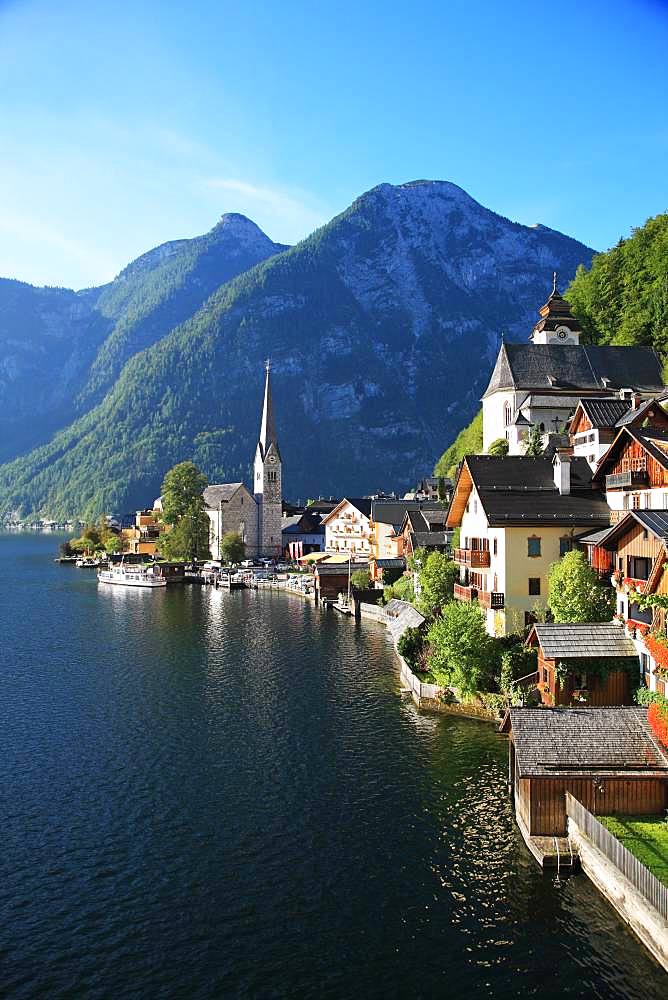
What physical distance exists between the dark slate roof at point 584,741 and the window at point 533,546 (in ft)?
58.6

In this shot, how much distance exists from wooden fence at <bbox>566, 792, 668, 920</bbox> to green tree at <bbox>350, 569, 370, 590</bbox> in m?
69.5

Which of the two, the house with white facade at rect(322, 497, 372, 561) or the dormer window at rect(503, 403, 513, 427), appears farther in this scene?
the house with white facade at rect(322, 497, 372, 561)

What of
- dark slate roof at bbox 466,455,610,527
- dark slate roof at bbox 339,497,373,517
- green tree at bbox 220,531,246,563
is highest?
dark slate roof at bbox 339,497,373,517

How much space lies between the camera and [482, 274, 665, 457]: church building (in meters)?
94.4

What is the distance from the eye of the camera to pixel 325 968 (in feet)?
73.6

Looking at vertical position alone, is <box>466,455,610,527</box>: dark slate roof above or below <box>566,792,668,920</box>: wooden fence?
above

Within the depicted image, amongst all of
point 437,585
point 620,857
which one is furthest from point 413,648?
point 620,857

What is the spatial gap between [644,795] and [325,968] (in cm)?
1296

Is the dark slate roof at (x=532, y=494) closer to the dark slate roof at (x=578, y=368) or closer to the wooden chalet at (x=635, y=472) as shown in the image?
the wooden chalet at (x=635, y=472)

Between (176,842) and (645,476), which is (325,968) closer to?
(176,842)

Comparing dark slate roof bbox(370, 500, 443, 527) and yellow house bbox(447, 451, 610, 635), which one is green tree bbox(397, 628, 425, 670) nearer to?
yellow house bbox(447, 451, 610, 635)

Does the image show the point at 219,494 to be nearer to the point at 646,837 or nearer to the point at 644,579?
the point at 644,579

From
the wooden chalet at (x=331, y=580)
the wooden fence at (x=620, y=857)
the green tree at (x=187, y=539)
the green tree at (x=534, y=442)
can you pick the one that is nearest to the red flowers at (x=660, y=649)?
the wooden fence at (x=620, y=857)

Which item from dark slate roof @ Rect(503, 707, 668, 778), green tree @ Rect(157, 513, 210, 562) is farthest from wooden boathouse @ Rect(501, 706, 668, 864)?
green tree @ Rect(157, 513, 210, 562)
